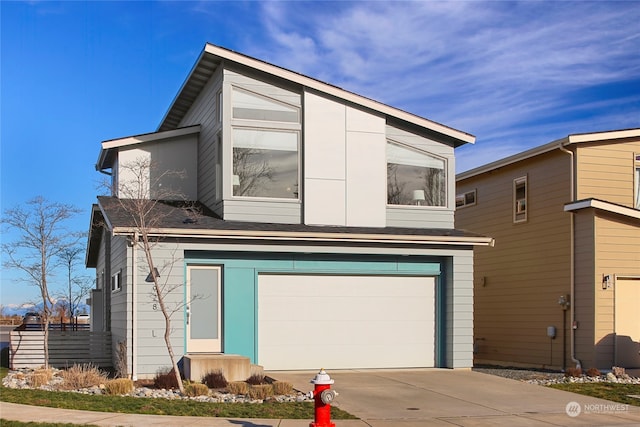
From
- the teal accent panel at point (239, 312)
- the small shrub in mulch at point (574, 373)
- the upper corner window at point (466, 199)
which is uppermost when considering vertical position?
the upper corner window at point (466, 199)

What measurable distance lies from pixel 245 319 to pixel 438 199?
19.0 ft

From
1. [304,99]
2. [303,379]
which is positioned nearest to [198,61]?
[304,99]

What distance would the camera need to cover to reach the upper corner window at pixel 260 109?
54.7ft

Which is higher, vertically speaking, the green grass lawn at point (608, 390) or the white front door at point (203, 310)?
the white front door at point (203, 310)

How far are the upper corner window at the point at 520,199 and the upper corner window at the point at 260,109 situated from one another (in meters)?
7.42

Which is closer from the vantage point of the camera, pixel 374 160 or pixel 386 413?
pixel 386 413

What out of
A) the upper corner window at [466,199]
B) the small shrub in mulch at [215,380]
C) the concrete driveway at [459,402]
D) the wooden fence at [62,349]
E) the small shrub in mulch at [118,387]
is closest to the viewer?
the concrete driveway at [459,402]

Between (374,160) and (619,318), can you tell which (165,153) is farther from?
(619,318)

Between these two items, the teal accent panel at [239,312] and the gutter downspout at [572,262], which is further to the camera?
the gutter downspout at [572,262]

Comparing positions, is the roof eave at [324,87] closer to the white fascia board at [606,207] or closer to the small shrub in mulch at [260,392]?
the white fascia board at [606,207]

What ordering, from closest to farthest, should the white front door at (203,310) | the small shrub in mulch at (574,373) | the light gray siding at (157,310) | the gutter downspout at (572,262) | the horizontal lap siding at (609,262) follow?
the light gray siding at (157,310) → the white front door at (203,310) → the small shrub in mulch at (574,373) → the horizontal lap siding at (609,262) → the gutter downspout at (572,262)

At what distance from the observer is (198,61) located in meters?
17.2

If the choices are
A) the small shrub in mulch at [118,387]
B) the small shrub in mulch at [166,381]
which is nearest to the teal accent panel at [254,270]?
the small shrub in mulch at [166,381]

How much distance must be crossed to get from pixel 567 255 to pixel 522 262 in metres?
2.18
